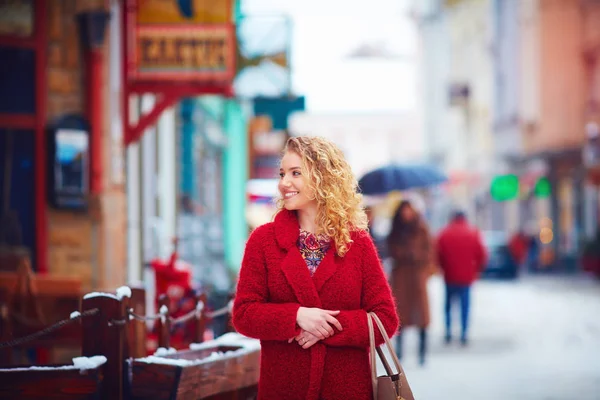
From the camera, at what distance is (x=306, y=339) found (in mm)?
4184

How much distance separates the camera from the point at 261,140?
1777 inches

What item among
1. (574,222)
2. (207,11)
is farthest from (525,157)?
(207,11)

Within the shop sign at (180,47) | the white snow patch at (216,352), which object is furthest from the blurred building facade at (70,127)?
the white snow patch at (216,352)

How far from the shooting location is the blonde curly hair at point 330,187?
4.31 metres

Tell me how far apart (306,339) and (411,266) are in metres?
8.17

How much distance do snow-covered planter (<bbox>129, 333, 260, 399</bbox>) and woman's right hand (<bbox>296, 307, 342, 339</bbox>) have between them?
170cm

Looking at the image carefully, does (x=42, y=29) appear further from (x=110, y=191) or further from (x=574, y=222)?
(x=574, y=222)

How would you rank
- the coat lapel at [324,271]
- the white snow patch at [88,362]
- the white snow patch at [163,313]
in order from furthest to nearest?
the white snow patch at [163,313] < the white snow patch at [88,362] < the coat lapel at [324,271]

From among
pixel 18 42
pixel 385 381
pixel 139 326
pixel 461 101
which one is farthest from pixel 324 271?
pixel 461 101

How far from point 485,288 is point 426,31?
44.1m

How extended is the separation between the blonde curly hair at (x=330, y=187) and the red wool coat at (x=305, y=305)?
0.07 m

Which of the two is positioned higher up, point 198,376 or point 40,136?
point 40,136

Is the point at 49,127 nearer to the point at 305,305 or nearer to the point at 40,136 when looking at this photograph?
the point at 40,136

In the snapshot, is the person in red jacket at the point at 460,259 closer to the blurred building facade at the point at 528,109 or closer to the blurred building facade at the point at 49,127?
the blurred building facade at the point at 49,127
